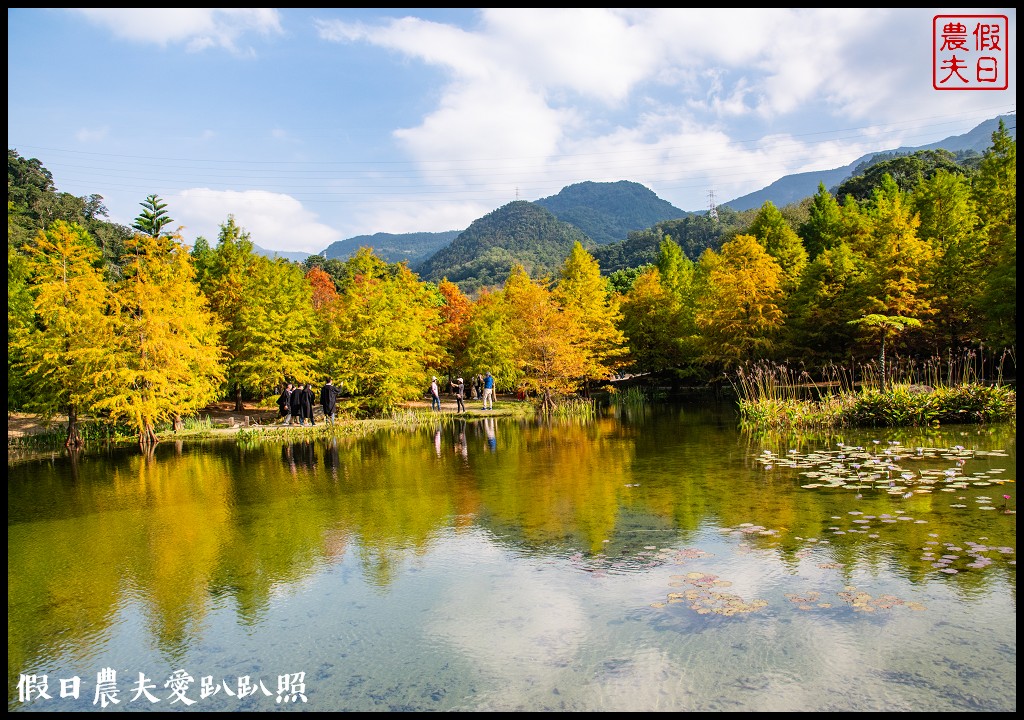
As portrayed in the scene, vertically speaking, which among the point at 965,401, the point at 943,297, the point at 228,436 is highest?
→ the point at 943,297

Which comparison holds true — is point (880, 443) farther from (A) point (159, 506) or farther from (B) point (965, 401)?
(A) point (159, 506)

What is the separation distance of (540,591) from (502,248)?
474ft

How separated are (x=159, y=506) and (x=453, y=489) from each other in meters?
4.73

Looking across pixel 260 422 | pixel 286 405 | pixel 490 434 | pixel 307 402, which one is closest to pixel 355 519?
pixel 490 434

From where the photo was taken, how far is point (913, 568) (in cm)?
593

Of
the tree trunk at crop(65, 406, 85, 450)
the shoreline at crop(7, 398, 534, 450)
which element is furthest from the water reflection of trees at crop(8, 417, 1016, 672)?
the shoreline at crop(7, 398, 534, 450)

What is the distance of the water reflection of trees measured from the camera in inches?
246

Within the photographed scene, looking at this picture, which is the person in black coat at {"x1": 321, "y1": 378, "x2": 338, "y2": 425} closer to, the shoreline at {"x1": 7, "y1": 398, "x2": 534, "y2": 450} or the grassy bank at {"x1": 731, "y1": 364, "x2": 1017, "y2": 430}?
the shoreline at {"x1": 7, "y1": 398, "x2": 534, "y2": 450}

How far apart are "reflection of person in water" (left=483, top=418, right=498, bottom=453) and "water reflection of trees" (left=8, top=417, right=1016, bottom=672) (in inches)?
47.3

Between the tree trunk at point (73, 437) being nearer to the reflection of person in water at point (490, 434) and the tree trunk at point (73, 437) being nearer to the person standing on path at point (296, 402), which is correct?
the person standing on path at point (296, 402)

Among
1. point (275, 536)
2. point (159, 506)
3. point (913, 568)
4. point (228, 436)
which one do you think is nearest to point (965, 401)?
point (913, 568)

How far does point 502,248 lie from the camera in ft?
484

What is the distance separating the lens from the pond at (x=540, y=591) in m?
4.27

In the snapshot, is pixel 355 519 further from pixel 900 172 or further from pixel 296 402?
pixel 900 172
